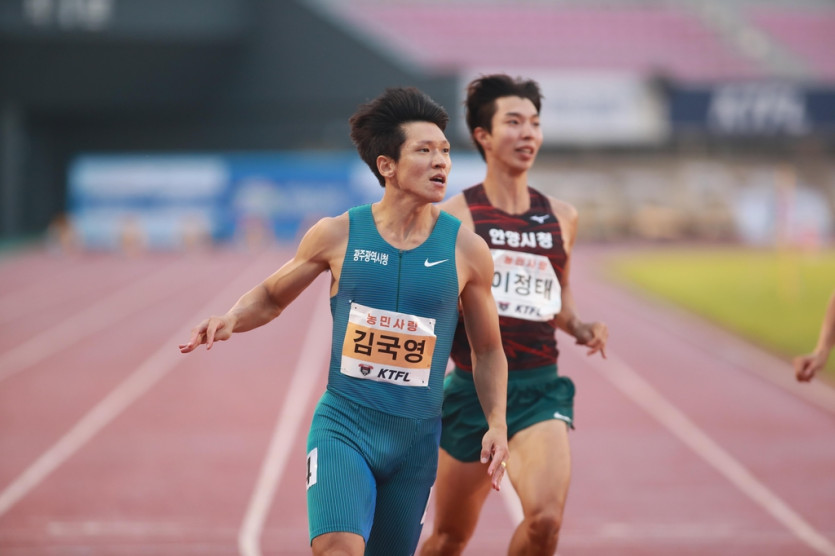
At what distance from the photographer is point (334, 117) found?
33500 mm

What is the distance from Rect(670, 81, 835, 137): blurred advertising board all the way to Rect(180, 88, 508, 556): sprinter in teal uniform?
96.1 feet

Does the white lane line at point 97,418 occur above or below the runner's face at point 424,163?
below

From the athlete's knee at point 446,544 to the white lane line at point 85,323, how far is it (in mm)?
8521

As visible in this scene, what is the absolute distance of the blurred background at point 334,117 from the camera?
28.0m

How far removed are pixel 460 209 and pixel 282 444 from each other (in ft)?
15.8

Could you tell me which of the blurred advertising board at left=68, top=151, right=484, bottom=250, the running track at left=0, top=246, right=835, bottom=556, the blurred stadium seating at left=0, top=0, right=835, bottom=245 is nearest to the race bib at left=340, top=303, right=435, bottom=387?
the running track at left=0, top=246, right=835, bottom=556

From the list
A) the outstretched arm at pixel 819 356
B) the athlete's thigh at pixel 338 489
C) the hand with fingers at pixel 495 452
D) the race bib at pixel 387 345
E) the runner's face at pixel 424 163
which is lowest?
the athlete's thigh at pixel 338 489

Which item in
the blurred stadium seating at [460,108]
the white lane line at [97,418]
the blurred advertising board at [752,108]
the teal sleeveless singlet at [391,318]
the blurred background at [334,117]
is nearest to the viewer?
the teal sleeveless singlet at [391,318]

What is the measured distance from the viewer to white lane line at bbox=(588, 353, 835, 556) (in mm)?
6586

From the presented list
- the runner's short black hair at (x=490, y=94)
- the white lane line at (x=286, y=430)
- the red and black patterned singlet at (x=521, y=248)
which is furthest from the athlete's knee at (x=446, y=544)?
the white lane line at (x=286, y=430)

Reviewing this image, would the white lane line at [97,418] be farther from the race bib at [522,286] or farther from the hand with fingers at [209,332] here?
the hand with fingers at [209,332]

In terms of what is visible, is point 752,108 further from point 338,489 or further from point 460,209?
point 338,489

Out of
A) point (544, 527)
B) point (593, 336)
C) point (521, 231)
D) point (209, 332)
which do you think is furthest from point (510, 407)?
point (209, 332)

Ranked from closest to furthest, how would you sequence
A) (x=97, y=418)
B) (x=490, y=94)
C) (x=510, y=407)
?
(x=510, y=407) < (x=490, y=94) < (x=97, y=418)
